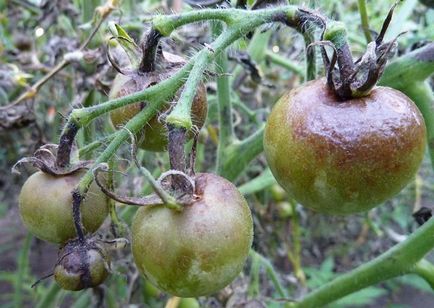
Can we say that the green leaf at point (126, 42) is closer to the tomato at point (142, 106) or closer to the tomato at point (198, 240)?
the tomato at point (142, 106)

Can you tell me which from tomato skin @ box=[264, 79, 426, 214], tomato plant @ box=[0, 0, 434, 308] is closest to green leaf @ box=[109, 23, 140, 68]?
tomato plant @ box=[0, 0, 434, 308]

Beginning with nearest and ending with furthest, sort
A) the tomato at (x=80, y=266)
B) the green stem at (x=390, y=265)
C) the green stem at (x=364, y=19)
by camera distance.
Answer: the tomato at (x=80, y=266) → the green stem at (x=390, y=265) → the green stem at (x=364, y=19)

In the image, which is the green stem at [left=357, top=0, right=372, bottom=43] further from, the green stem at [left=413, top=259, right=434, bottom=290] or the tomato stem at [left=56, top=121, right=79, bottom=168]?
the tomato stem at [left=56, top=121, right=79, bottom=168]

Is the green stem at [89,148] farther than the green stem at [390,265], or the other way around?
the green stem at [390,265]

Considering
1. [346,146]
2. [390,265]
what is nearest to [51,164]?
[346,146]

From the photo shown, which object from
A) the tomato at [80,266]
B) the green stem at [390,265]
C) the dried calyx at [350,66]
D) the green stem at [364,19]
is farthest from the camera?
the green stem at [364,19]

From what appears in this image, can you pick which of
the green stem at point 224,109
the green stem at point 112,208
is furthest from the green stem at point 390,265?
the green stem at point 112,208

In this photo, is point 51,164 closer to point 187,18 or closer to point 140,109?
point 140,109
